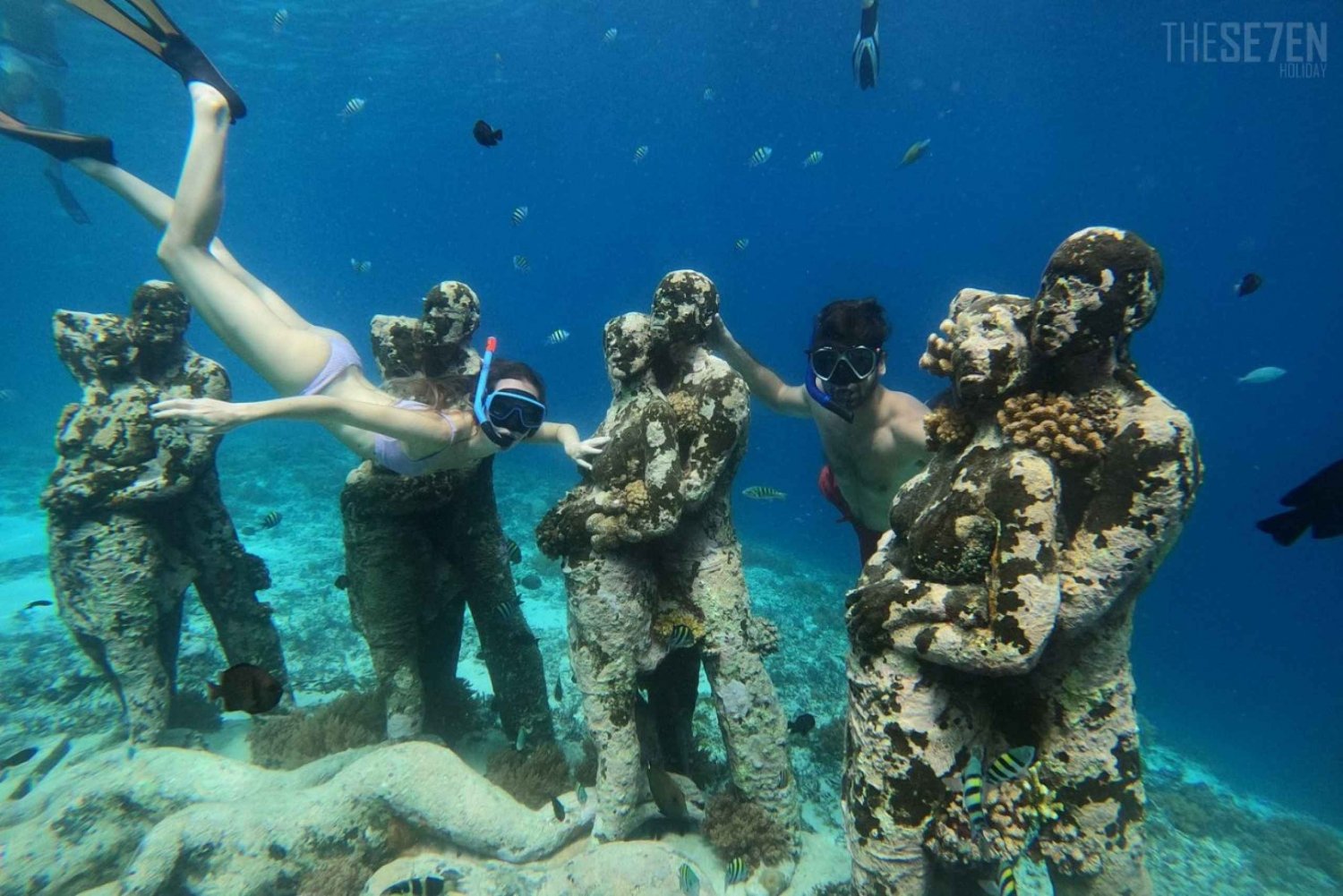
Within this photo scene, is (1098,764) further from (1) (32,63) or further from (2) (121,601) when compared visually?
(1) (32,63)

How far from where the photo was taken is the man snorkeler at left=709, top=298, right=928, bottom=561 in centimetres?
438

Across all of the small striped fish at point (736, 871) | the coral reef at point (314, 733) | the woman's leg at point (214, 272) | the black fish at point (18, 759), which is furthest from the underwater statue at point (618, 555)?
the black fish at point (18, 759)

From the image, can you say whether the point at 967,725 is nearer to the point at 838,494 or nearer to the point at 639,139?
the point at 838,494

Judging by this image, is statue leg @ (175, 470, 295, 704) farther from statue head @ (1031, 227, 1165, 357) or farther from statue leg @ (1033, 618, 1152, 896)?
statue head @ (1031, 227, 1165, 357)

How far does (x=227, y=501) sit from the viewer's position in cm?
1745

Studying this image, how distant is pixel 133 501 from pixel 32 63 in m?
35.0

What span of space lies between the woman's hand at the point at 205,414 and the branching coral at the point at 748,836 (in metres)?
4.14

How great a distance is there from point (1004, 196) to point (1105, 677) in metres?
86.9

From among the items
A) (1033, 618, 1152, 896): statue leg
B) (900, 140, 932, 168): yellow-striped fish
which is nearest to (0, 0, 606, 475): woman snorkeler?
(1033, 618, 1152, 896): statue leg

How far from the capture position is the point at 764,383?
5480 millimetres

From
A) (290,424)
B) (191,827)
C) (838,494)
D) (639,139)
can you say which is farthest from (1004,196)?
(191,827)

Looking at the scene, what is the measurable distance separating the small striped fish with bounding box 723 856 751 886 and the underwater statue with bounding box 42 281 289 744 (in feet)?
18.5

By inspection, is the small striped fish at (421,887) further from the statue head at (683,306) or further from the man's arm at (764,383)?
the man's arm at (764,383)

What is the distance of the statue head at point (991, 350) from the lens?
272cm
